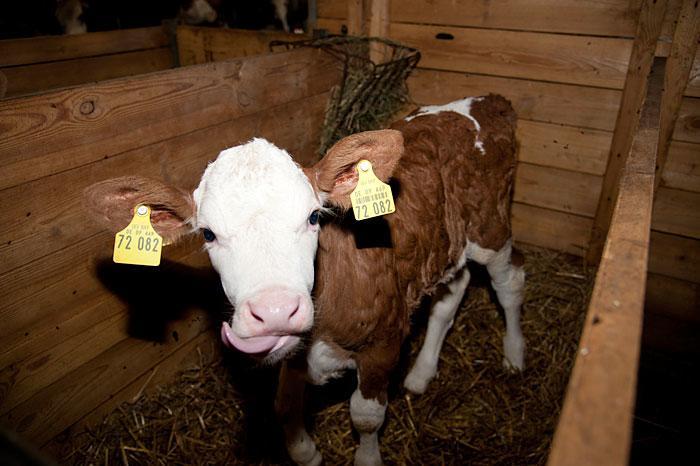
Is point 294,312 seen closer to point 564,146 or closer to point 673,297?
point 564,146

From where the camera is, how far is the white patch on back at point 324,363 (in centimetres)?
230

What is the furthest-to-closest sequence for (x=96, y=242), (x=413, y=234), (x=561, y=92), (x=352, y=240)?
1. (x=561, y=92)
2. (x=413, y=234)
3. (x=96, y=242)
4. (x=352, y=240)

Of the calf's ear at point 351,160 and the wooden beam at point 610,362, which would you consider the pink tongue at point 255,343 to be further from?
the wooden beam at point 610,362

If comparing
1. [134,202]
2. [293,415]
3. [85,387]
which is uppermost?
[134,202]

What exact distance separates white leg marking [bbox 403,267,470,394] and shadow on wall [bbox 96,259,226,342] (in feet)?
4.79

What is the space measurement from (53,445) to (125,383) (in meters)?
0.48

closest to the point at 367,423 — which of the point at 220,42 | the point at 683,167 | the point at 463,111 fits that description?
the point at 463,111

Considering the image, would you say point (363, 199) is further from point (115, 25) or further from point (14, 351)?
point (115, 25)

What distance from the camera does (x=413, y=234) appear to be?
2572 mm

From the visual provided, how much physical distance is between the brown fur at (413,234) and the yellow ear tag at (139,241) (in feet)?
2.35

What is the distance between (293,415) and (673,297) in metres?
3.14

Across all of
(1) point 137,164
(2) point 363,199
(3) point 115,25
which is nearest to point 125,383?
(1) point 137,164

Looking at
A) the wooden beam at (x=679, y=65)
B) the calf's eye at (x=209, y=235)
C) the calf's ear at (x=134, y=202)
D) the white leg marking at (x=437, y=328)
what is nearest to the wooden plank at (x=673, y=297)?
the wooden beam at (x=679, y=65)

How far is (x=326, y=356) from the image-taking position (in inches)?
91.9
